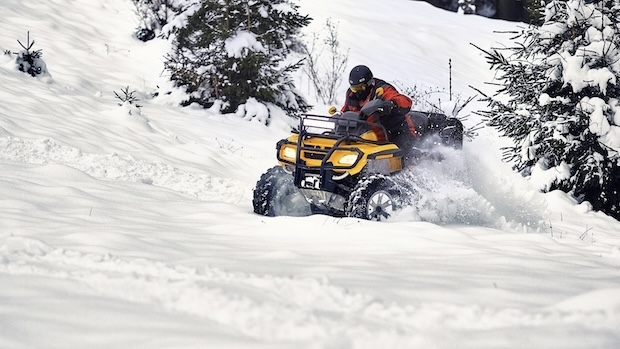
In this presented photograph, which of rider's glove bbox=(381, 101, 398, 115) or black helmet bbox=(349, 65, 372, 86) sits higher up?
black helmet bbox=(349, 65, 372, 86)

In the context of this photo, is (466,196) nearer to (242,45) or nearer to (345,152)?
(345,152)

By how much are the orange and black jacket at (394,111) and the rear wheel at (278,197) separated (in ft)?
3.40

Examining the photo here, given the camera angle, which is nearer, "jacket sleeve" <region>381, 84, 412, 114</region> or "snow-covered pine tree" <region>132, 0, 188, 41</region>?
"jacket sleeve" <region>381, 84, 412, 114</region>

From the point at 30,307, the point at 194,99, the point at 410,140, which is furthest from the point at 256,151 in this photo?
the point at 30,307

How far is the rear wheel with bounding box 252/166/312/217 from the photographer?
7.66 meters

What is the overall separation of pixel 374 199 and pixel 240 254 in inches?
92.6

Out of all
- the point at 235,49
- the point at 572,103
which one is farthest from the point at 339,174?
the point at 235,49

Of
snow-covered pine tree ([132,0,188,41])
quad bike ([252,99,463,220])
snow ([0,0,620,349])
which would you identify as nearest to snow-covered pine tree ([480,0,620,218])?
snow ([0,0,620,349])

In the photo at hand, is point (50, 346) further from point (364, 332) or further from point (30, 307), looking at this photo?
point (364, 332)

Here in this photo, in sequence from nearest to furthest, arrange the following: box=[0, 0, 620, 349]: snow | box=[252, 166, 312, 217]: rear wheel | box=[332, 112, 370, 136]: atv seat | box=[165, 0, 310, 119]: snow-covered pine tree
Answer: box=[0, 0, 620, 349]: snow → box=[332, 112, 370, 136]: atv seat → box=[252, 166, 312, 217]: rear wheel → box=[165, 0, 310, 119]: snow-covered pine tree

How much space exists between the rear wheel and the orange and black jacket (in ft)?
3.40

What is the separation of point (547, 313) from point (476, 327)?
44 cm

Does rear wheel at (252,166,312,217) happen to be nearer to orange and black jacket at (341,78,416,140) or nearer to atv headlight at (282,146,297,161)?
atv headlight at (282,146,297,161)

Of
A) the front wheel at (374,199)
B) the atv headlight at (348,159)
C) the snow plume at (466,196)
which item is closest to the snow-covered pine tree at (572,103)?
the snow plume at (466,196)
